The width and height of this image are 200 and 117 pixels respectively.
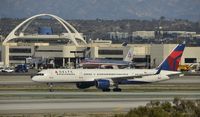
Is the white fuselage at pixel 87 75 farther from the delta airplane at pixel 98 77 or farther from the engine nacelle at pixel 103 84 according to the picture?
the engine nacelle at pixel 103 84

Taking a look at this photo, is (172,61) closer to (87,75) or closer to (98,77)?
(98,77)

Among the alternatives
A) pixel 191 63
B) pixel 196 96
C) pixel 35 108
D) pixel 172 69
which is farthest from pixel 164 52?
pixel 35 108

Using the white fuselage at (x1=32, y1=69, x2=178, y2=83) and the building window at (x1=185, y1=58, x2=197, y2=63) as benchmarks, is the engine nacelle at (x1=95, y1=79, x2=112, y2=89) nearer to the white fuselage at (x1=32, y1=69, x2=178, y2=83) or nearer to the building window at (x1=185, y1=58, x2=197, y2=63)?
the white fuselage at (x1=32, y1=69, x2=178, y2=83)

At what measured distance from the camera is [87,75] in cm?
8544

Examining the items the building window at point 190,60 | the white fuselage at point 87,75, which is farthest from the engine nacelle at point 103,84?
the building window at point 190,60

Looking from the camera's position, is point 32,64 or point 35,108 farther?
point 32,64

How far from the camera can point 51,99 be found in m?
63.6

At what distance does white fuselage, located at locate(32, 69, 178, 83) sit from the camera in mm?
84938

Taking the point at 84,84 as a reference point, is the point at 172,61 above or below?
above

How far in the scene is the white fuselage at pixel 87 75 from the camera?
84938 millimetres

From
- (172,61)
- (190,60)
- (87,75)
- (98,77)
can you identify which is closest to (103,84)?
(98,77)

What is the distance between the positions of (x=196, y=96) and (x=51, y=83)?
74.2 ft

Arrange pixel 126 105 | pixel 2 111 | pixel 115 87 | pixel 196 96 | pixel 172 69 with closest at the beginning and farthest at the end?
1. pixel 2 111
2. pixel 126 105
3. pixel 196 96
4. pixel 115 87
5. pixel 172 69

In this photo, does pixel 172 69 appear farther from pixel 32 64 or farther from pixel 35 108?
pixel 32 64
